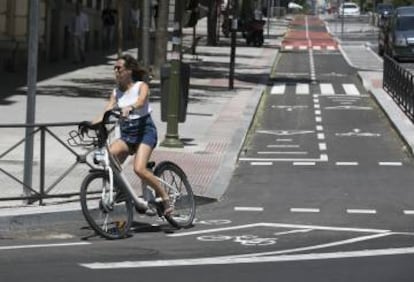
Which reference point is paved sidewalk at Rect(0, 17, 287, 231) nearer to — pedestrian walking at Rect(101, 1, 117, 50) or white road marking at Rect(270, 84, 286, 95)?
→ white road marking at Rect(270, 84, 286, 95)

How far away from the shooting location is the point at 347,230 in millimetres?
9898

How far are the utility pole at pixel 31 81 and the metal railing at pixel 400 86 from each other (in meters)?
11.1

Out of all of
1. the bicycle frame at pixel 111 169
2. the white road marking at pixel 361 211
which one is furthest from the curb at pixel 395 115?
the bicycle frame at pixel 111 169

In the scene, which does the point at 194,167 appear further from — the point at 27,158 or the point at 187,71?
the point at 27,158

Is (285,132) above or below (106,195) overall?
below

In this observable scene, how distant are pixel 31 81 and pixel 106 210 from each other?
195cm

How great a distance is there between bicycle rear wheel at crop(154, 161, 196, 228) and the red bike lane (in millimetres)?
42374

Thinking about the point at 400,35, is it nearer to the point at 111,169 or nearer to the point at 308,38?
the point at 308,38

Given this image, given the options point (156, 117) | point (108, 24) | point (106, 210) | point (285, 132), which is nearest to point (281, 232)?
point (106, 210)

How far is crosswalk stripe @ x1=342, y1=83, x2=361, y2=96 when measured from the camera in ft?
90.7

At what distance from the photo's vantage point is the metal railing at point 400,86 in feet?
67.6

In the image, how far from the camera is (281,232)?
32.0 ft

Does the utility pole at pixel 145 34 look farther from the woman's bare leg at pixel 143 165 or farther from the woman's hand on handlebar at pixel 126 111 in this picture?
the woman's hand on handlebar at pixel 126 111

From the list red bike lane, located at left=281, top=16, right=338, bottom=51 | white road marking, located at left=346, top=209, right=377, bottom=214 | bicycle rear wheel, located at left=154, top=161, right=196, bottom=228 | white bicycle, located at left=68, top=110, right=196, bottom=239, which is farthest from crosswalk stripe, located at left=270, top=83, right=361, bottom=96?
red bike lane, located at left=281, top=16, right=338, bottom=51
